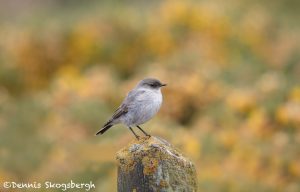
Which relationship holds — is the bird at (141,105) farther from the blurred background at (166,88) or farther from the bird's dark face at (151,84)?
the blurred background at (166,88)

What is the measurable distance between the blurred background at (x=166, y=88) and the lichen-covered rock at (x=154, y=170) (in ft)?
6.92

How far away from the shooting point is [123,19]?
22.8 metres

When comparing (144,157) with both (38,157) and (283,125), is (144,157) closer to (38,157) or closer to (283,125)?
(38,157)

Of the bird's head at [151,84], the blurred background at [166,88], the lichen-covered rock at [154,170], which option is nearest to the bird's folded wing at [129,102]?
the bird's head at [151,84]

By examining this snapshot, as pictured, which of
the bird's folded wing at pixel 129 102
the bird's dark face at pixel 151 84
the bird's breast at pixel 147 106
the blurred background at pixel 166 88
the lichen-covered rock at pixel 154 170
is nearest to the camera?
the lichen-covered rock at pixel 154 170

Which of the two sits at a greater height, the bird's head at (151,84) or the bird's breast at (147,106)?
the bird's head at (151,84)

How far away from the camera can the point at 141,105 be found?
329 inches

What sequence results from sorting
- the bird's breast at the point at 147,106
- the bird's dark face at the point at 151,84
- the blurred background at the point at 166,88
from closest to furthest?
1. the bird's breast at the point at 147,106
2. the bird's dark face at the point at 151,84
3. the blurred background at the point at 166,88

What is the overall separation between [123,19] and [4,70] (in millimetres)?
4251

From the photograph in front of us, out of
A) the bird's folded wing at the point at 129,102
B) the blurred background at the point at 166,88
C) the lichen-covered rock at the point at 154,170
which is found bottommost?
the lichen-covered rock at the point at 154,170

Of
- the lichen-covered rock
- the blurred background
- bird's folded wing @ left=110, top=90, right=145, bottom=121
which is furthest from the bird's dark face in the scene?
the lichen-covered rock

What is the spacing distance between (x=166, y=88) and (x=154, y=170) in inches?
387

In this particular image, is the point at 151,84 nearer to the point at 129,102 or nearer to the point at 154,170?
the point at 129,102

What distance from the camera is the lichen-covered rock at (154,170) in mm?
6133
